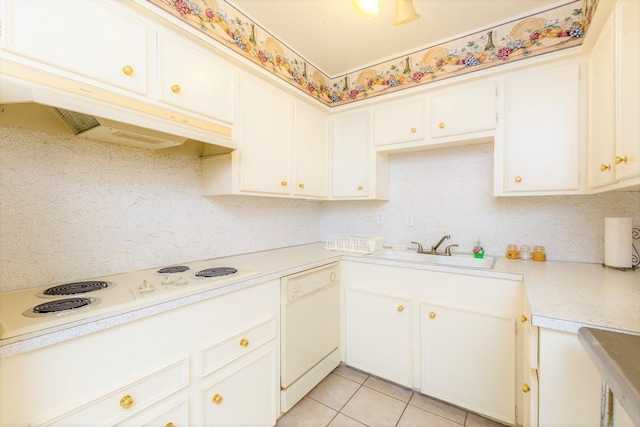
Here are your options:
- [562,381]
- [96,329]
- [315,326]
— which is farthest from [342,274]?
[96,329]

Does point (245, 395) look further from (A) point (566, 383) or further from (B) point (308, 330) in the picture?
(A) point (566, 383)

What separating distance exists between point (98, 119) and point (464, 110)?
7.00 feet

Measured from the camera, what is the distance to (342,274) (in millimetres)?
2053

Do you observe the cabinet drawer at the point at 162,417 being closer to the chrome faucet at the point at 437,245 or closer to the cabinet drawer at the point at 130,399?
the cabinet drawer at the point at 130,399

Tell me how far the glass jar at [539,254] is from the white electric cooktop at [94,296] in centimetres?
189

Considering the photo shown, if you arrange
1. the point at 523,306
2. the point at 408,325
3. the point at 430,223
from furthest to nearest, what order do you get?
1. the point at 430,223
2. the point at 408,325
3. the point at 523,306

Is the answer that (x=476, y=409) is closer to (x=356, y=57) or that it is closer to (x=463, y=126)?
(x=463, y=126)

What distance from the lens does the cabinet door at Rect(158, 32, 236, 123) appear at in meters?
1.31

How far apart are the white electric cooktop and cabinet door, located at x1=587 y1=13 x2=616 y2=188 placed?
6.08 ft

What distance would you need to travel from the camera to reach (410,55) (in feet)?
7.06

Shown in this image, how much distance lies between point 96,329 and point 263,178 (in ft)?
4.01

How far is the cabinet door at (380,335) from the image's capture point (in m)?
1.80

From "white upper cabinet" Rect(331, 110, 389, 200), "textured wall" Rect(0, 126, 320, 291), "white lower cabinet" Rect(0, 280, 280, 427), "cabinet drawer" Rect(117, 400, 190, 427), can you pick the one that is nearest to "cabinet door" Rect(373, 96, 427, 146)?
"white upper cabinet" Rect(331, 110, 389, 200)

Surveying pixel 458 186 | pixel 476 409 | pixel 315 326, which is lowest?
pixel 476 409
